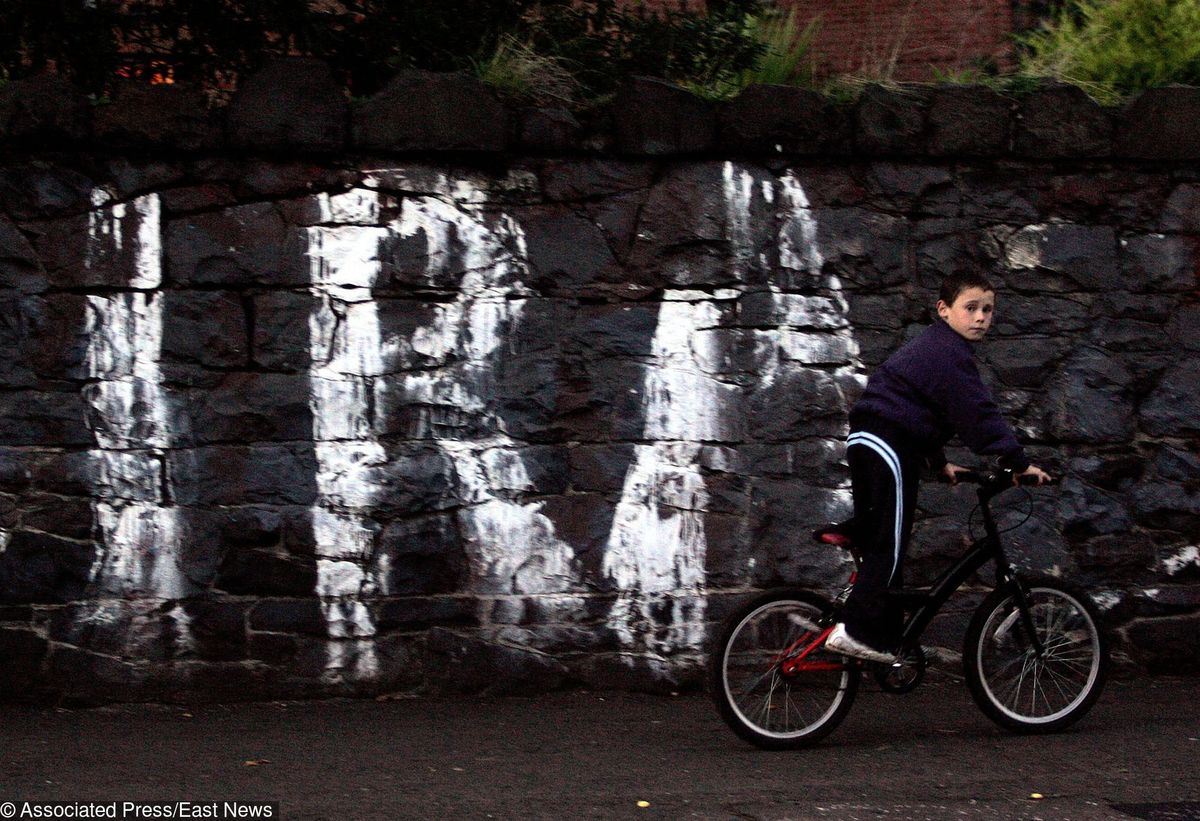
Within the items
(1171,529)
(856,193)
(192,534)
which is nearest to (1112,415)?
(1171,529)

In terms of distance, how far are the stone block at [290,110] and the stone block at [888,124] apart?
2.36 metres

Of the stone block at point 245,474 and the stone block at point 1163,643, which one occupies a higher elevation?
the stone block at point 245,474

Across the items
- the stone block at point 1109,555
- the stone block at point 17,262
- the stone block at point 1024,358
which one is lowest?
the stone block at point 1109,555

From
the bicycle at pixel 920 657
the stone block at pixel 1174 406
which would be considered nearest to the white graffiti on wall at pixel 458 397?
the bicycle at pixel 920 657

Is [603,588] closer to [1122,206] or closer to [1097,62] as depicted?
[1122,206]

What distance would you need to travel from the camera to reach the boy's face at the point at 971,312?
5336 mm

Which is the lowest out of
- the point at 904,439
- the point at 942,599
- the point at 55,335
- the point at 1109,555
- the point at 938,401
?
the point at 942,599

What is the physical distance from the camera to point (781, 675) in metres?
5.30

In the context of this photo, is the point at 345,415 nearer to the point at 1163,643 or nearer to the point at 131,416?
the point at 131,416

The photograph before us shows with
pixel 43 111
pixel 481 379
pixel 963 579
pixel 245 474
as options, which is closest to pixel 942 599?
Result: pixel 963 579

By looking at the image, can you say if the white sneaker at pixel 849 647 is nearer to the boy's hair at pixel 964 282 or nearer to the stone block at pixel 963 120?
the boy's hair at pixel 964 282

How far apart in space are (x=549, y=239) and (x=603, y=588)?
63.1 inches

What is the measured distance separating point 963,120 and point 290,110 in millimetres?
3085

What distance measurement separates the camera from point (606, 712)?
5.98 metres
